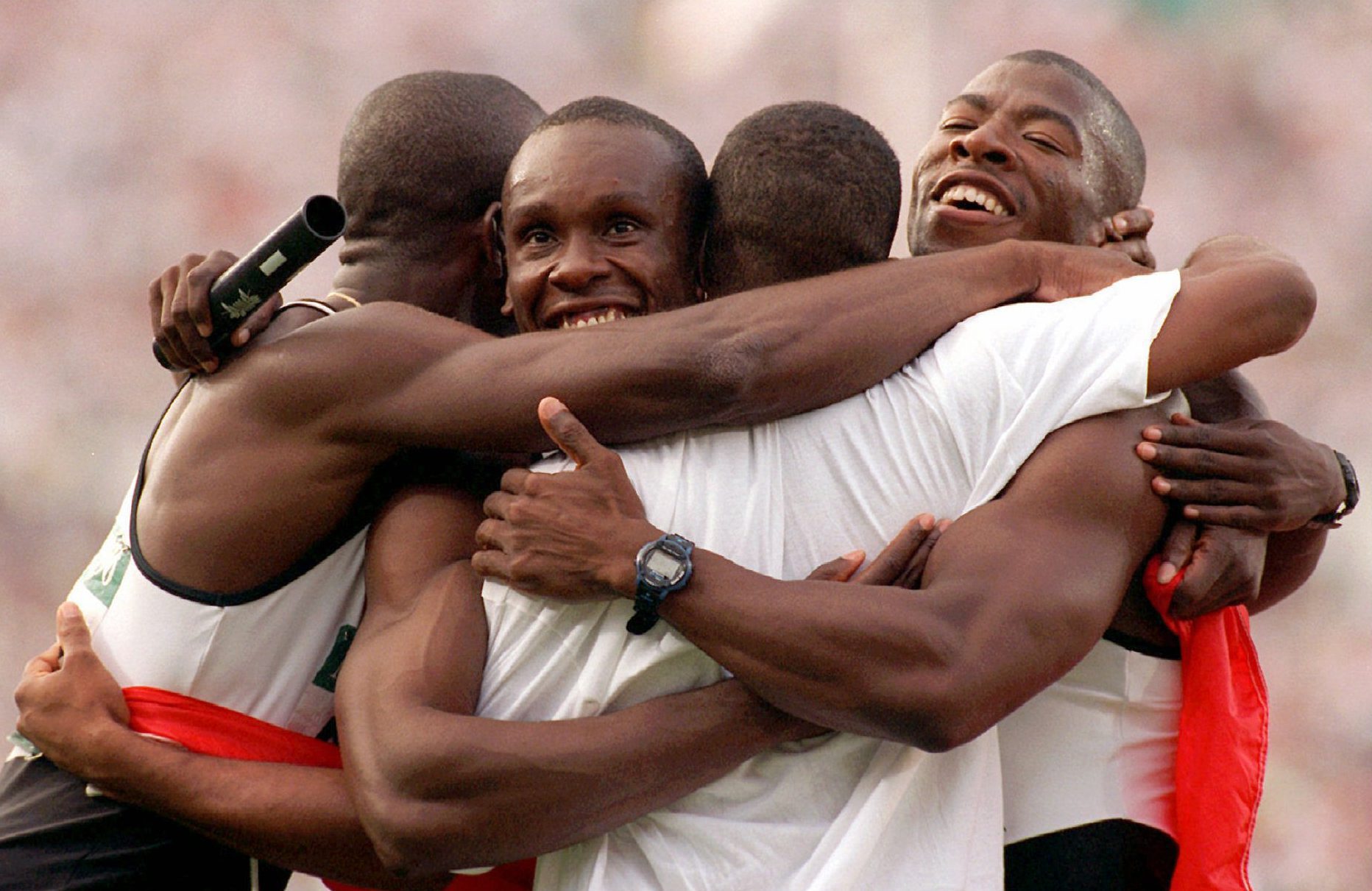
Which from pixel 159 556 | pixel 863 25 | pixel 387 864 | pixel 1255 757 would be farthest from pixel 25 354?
pixel 1255 757

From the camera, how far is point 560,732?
1930 millimetres

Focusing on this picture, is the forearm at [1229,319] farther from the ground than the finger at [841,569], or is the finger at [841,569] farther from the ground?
the forearm at [1229,319]

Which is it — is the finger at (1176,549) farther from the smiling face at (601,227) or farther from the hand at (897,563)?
the smiling face at (601,227)

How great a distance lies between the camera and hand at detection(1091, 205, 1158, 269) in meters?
2.61

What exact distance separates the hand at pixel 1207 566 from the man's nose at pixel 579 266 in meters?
0.86

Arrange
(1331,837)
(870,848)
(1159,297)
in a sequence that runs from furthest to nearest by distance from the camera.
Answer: (1331,837)
(1159,297)
(870,848)

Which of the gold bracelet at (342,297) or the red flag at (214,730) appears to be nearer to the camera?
the red flag at (214,730)

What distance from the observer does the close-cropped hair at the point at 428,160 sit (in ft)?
9.07

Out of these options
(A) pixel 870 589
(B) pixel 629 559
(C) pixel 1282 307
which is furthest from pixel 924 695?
(C) pixel 1282 307

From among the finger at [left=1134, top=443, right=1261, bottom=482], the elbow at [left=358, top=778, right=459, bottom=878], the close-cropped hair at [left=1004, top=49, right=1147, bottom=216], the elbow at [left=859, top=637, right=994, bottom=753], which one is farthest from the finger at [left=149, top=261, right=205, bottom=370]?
the close-cropped hair at [left=1004, top=49, right=1147, bottom=216]

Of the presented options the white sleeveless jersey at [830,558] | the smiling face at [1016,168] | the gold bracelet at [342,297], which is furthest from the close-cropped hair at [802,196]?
the gold bracelet at [342,297]

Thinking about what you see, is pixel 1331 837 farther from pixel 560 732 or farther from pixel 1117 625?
pixel 560 732

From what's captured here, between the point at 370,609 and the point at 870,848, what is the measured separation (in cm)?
71

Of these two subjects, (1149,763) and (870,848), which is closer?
(870,848)
